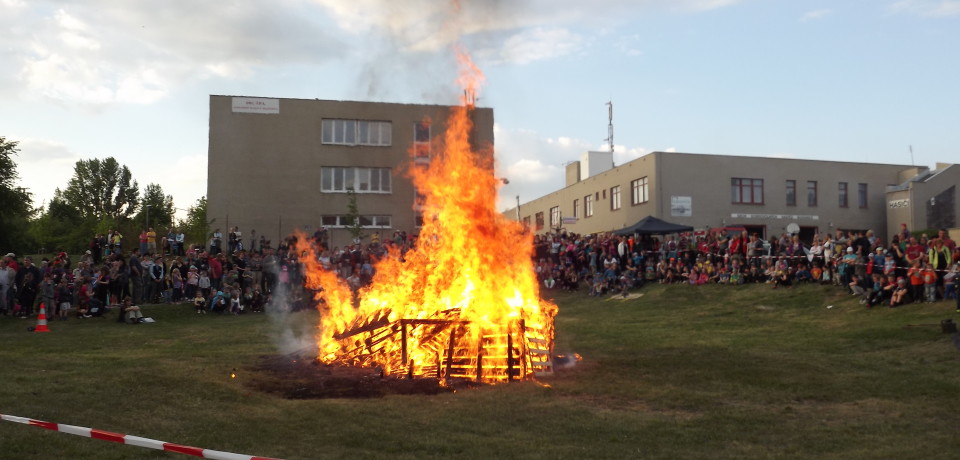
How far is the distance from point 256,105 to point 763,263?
29500 millimetres

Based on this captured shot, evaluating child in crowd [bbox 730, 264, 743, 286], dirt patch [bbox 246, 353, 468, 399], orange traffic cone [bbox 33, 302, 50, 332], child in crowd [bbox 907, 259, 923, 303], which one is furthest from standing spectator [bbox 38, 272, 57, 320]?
child in crowd [bbox 907, 259, 923, 303]

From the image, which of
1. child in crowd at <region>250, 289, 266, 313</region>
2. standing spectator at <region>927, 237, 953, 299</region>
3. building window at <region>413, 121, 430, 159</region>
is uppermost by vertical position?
building window at <region>413, 121, 430, 159</region>

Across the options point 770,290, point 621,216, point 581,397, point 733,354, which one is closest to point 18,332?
point 581,397

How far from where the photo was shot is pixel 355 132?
4469 cm

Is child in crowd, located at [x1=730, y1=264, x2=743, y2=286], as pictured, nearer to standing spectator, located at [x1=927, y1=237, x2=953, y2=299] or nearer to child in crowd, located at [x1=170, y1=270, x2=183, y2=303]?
standing spectator, located at [x1=927, y1=237, x2=953, y2=299]

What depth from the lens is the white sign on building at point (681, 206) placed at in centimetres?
4753

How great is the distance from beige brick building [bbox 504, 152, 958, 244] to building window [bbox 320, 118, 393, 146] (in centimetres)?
1660

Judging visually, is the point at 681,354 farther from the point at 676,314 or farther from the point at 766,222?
the point at 766,222

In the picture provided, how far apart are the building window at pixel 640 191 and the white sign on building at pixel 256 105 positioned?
2301cm

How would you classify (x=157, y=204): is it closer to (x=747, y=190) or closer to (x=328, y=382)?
(x=747, y=190)

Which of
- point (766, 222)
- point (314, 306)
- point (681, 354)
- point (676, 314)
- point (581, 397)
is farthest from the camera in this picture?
point (766, 222)

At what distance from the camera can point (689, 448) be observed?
8.62 metres

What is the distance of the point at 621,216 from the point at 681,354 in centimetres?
3793

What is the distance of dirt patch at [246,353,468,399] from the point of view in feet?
37.9
